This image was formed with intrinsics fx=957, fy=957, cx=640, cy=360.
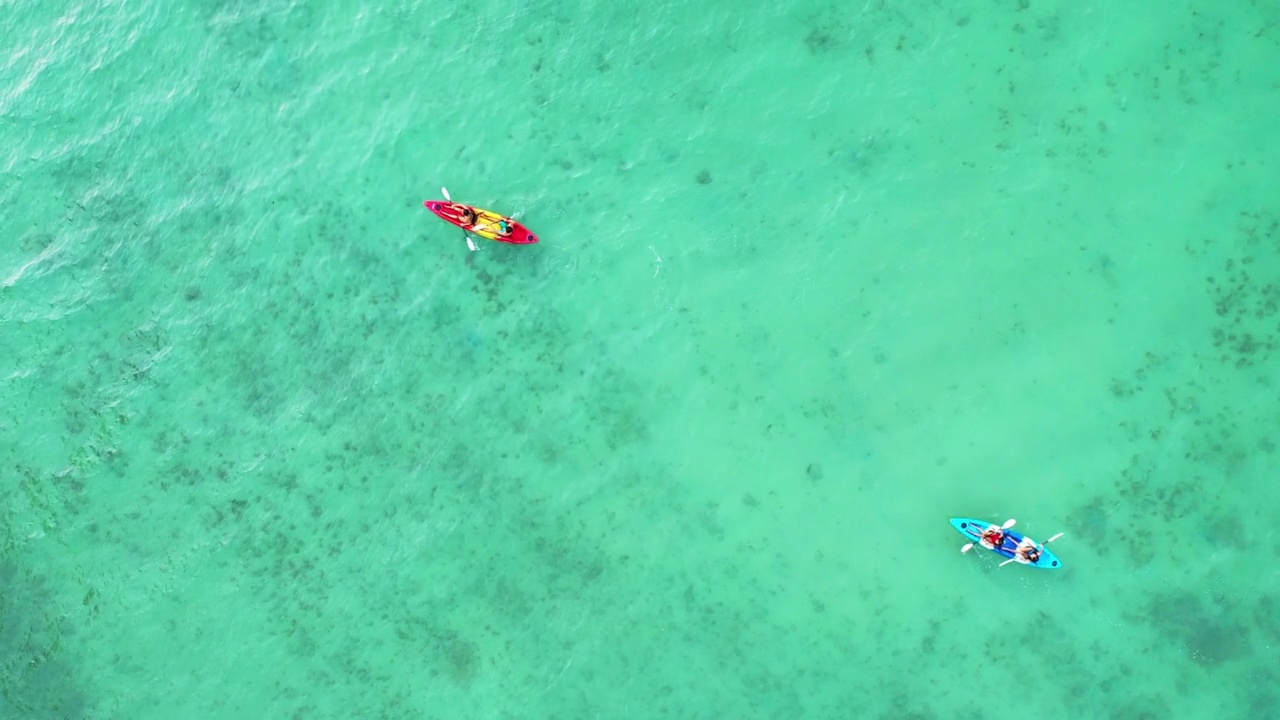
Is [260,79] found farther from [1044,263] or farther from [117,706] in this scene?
[1044,263]

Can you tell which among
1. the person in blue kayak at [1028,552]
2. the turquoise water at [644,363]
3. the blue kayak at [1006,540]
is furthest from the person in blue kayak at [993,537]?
the turquoise water at [644,363]

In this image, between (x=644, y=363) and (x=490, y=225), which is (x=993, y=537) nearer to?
(x=644, y=363)

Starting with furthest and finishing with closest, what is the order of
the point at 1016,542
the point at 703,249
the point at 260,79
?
the point at 260,79
the point at 703,249
the point at 1016,542

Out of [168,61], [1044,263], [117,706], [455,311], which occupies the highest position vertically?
[1044,263]

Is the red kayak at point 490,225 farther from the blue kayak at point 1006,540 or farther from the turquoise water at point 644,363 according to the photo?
the blue kayak at point 1006,540

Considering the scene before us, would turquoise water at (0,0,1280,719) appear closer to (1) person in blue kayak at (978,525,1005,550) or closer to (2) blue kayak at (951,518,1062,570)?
(2) blue kayak at (951,518,1062,570)

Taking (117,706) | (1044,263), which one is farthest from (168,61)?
(1044,263)
